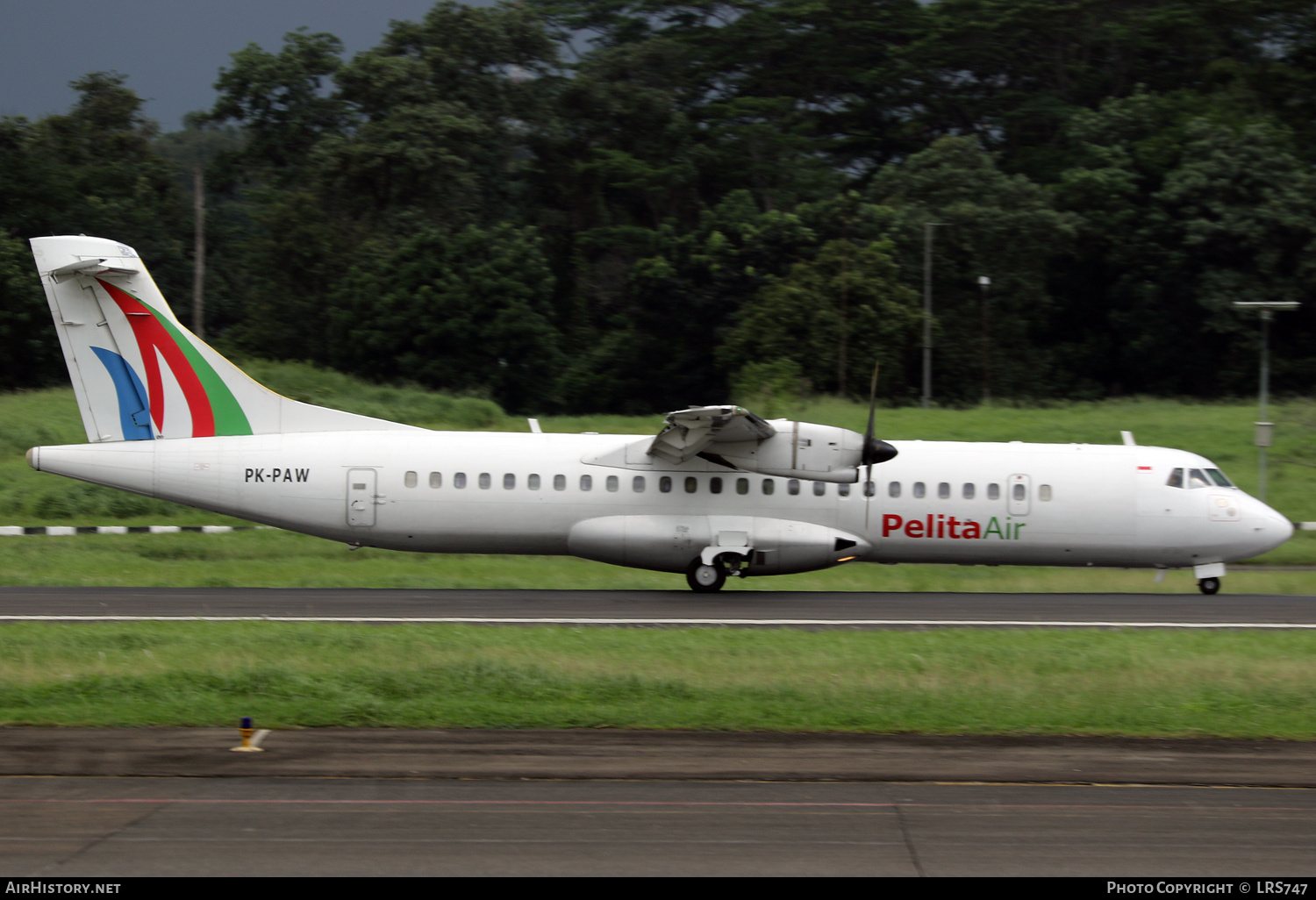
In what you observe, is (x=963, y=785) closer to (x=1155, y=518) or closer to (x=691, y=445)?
(x=691, y=445)

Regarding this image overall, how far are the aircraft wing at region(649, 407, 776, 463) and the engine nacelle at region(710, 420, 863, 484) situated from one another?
25 centimetres

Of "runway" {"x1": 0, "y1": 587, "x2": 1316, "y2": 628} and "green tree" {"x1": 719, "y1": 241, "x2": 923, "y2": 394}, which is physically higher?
"green tree" {"x1": 719, "y1": 241, "x2": 923, "y2": 394}

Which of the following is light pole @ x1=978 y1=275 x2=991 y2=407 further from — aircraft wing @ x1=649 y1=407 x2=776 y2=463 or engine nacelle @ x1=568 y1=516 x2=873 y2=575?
aircraft wing @ x1=649 y1=407 x2=776 y2=463

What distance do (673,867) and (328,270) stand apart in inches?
1978

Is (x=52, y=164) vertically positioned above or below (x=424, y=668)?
above

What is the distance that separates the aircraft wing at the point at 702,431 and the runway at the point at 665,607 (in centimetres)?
225

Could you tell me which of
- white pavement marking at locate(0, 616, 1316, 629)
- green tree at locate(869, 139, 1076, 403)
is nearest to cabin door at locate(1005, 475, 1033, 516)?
white pavement marking at locate(0, 616, 1316, 629)

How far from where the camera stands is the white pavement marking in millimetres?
16420

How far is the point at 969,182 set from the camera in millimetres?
52344

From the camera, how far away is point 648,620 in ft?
56.1

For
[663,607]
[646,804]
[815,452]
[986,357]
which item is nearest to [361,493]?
[663,607]

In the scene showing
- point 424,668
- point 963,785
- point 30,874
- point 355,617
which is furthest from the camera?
point 355,617

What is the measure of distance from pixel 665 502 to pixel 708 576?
4.41ft

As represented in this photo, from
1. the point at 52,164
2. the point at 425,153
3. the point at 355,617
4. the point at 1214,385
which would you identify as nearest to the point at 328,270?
the point at 425,153
